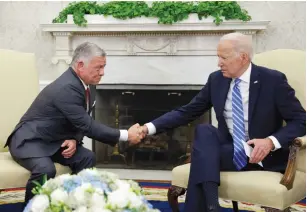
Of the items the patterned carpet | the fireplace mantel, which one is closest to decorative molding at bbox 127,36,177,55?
the fireplace mantel

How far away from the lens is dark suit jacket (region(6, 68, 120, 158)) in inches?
104

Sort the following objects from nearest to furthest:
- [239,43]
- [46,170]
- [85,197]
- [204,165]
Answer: [85,197]
[204,165]
[46,170]
[239,43]

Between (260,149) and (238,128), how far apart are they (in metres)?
0.21

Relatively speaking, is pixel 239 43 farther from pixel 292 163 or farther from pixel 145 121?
pixel 145 121

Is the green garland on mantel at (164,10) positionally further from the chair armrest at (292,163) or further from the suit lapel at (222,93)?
the chair armrest at (292,163)

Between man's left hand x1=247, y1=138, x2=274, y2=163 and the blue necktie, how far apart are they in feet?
0.24

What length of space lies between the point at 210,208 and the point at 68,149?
890 mm

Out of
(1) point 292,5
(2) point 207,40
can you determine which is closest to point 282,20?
(1) point 292,5

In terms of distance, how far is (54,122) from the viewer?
8.82 ft

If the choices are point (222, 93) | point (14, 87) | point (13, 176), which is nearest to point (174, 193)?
point (222, 93)

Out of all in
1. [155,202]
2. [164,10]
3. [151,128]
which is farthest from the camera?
[164,10]

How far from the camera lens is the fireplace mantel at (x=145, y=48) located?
4610mm

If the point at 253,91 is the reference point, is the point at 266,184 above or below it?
below

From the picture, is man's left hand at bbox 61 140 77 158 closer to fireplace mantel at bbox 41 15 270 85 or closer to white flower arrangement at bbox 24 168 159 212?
white flower arrangement at bbox 24 168 159 212
